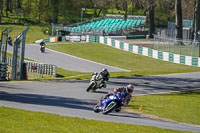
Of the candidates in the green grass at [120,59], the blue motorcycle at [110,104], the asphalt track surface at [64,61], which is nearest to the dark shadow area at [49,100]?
the blue motorcycle at [110,104]

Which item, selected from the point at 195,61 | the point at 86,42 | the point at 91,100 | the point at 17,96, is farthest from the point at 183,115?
the point at 86,42

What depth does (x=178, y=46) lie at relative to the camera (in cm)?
4441

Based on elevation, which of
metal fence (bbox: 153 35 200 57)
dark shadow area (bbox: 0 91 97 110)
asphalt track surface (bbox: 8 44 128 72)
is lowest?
asphalt track surface (bbox: 8 44 128 72)

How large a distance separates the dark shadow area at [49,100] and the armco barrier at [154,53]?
2289cm

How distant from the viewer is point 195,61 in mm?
42062

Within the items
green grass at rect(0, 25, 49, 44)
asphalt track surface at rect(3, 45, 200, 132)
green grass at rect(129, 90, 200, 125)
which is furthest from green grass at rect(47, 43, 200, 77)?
green grass at rect(0, 25, 49, 44)

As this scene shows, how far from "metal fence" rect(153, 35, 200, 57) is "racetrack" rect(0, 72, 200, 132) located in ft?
24.8

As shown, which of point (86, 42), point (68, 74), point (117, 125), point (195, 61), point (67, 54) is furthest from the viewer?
point (86, 42)

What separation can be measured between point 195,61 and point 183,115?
2330 centimetres

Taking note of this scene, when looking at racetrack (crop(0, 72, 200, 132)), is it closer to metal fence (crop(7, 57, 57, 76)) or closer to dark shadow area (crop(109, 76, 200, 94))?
dark shadow area (crop(109, 76, 200, 94))

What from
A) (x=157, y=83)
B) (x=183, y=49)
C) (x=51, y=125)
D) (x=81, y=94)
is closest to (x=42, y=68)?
(x=157, y=83)

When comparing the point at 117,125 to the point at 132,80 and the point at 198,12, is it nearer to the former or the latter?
the point at 132,80

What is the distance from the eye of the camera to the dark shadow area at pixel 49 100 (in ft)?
65.2

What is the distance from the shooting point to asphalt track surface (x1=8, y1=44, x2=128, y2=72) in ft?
137
